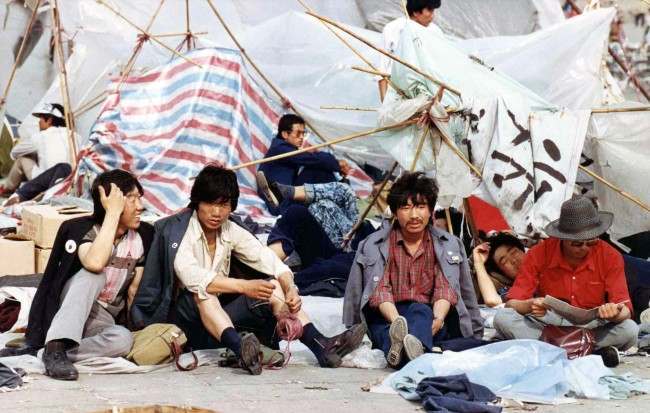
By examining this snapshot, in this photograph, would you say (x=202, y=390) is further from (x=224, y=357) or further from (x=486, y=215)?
(x=486, y=215)

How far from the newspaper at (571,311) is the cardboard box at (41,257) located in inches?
104

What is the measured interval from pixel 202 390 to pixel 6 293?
1.58m

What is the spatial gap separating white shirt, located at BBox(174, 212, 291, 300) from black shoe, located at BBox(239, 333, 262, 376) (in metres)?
0.28

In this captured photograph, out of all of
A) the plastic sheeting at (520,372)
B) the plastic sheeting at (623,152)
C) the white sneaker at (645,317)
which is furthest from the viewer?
the plastic sheeting at (623,152)

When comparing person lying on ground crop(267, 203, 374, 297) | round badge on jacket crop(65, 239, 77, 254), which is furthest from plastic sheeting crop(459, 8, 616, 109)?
round badge on jacket crop(65, 239, 77, 254)

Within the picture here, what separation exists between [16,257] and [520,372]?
2.84 metres

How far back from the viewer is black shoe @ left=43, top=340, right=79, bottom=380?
16.4 feet

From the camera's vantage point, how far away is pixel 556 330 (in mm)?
5570

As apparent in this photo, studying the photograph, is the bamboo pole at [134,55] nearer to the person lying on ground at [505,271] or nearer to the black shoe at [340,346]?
the person lying on ground at [505,271]

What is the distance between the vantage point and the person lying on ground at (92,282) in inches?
203

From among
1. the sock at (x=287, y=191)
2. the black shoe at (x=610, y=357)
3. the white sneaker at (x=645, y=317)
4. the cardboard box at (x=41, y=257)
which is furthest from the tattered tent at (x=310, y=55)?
the black shoe at (x=610, y=357)

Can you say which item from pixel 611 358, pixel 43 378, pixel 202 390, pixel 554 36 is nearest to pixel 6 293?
pixel 43 378

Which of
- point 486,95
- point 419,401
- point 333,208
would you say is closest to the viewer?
point 419,401

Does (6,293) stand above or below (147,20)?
below
